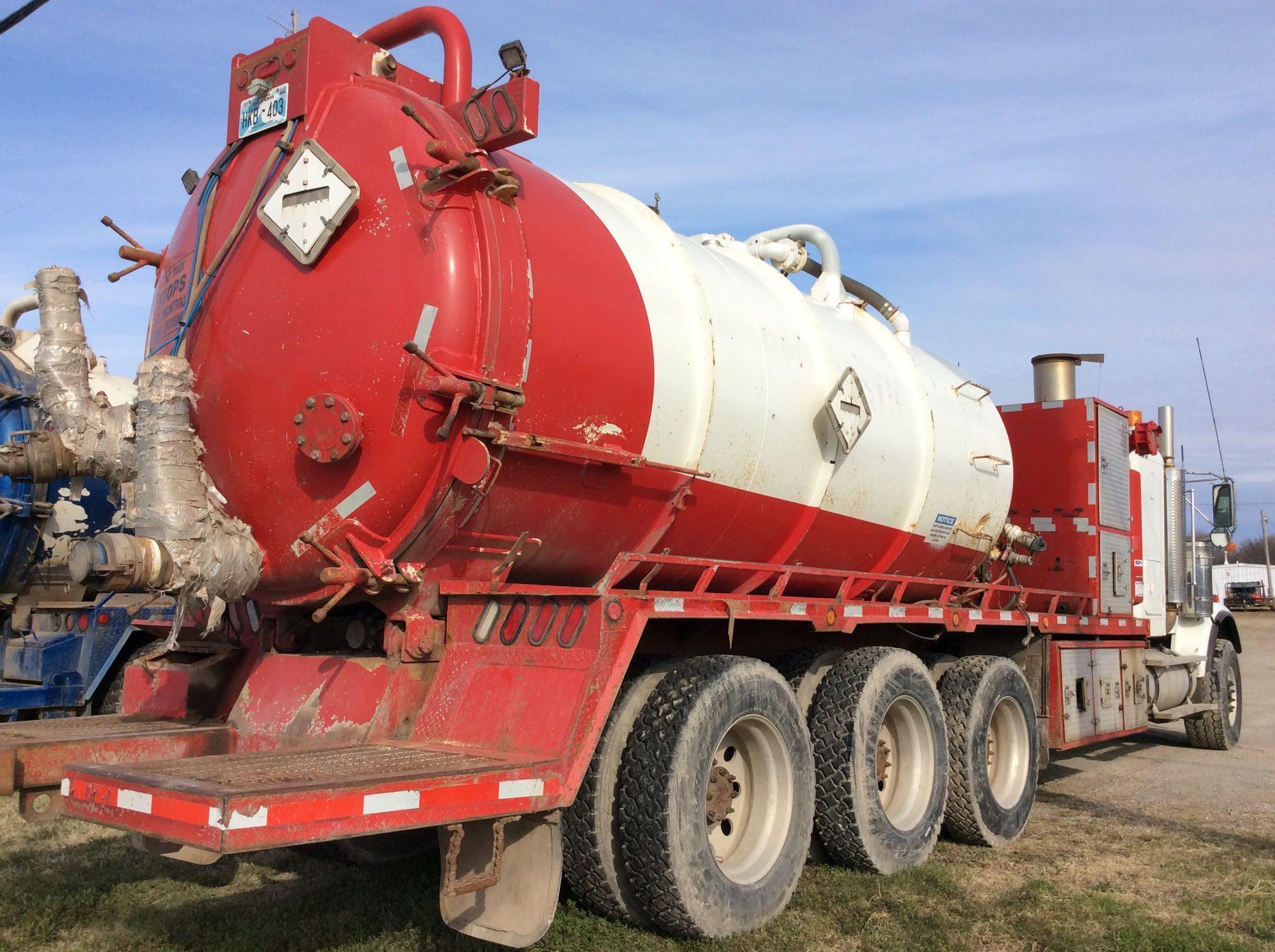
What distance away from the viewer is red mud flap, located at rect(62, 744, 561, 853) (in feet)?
10.4

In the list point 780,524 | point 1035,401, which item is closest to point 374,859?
point 780,524

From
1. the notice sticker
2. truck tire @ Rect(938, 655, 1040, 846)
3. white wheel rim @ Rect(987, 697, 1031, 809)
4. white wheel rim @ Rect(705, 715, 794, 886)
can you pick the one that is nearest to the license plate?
white wheel rim @ Rect(705, 715, 794, 886)

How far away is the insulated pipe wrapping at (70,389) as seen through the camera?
505 cm

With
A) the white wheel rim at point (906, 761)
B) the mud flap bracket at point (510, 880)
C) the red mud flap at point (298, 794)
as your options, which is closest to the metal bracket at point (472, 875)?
the mud flap bracket at point (510, 880)

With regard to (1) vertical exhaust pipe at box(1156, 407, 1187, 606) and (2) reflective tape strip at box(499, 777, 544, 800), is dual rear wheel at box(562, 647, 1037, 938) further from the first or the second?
(1) vertical exhaust pipe at box(1156, 407, 1187, 606)

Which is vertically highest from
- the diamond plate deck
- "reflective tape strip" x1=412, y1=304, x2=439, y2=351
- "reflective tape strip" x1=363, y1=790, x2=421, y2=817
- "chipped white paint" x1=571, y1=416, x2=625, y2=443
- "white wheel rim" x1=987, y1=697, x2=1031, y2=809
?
"reflective tape strip" x1=412, y1=304, x2=439, y2=351

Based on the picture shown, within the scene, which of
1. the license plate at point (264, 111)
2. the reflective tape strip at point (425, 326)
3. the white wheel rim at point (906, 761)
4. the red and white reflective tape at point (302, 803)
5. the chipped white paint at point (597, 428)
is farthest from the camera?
the white wheel rim at point (906, 761)

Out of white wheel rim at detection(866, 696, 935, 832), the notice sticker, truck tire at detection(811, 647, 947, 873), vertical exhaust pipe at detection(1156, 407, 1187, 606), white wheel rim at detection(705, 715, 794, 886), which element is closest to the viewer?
white wheel rim at detection(705, 715, 794, 886)

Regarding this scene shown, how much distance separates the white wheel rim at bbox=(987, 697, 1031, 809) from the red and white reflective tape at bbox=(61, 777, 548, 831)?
4555 millimetres

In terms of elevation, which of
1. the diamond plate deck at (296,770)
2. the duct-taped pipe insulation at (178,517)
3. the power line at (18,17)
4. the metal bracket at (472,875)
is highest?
the power line at (18,17)

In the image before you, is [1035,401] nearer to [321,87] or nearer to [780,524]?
[780,524]

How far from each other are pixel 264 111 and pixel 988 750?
5719mm

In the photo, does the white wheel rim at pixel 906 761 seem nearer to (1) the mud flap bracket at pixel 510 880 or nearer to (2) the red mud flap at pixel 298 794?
(1) the mud flap bracket at pixel 510 880

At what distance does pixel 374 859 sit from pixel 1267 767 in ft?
28.7
